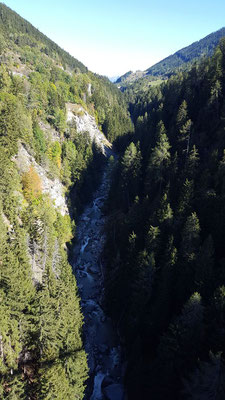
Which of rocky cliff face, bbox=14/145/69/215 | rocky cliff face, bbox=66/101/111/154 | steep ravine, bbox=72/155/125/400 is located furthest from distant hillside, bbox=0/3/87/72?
steep ravine, bbox=72/155/125/400

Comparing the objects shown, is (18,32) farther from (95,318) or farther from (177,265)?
(177,265)

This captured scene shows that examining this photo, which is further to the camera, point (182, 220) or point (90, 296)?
point (90, 296)

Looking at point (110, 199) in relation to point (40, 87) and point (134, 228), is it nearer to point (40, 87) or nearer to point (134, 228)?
point (134, 228)

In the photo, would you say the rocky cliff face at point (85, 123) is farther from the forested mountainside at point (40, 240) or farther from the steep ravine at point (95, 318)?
the steep ravine at point (95, 318)

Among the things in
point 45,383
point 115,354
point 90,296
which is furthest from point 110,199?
point 45,383

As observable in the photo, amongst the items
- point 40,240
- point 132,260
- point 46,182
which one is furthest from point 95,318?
point 46,182

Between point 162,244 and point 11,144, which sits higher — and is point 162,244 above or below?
below
